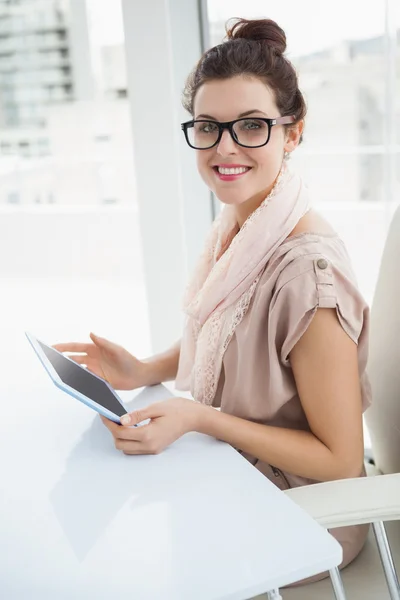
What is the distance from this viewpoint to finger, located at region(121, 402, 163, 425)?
114 cm

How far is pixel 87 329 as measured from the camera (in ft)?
13.6

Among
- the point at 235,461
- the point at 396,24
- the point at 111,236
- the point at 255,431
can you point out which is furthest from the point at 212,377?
the point at 111,236

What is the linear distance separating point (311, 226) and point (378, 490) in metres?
0.49

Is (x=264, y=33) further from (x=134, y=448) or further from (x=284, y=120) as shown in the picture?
(x=134, y=448)

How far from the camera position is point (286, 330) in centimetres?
125

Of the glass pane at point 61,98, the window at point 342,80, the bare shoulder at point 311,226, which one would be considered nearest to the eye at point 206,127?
the bare shoulder at point 311,226

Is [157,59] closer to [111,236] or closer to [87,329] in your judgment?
[87,329]

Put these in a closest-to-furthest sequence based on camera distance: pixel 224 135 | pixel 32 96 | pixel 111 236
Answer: pixel 224 135, pixel 32 96, pixel 111 236

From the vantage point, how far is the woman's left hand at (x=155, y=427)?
3.78ft

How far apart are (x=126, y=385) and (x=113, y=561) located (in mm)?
695

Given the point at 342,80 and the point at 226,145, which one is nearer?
the point at 226,145

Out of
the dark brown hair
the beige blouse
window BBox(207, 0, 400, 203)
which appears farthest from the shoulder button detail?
window BBox(207, 0, 400, 203)

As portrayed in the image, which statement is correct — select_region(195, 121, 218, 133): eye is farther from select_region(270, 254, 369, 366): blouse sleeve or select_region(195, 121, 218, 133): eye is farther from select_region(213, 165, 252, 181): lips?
select_region(270, 254, 369, 366): blouse sleeve

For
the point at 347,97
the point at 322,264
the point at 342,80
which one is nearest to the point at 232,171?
the point at 322,264
